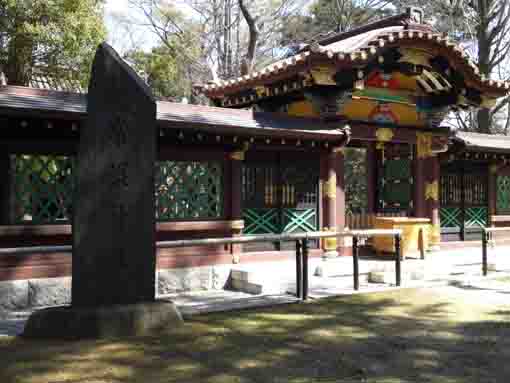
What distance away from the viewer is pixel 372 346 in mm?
5391

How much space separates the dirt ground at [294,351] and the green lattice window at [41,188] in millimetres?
3469

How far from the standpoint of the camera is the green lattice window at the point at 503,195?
14.8m

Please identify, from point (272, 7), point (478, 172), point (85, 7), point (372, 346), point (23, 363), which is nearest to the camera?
point (23, 363)

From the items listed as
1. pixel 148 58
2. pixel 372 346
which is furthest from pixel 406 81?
pixel 148 58

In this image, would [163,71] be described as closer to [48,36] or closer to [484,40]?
[48,36]

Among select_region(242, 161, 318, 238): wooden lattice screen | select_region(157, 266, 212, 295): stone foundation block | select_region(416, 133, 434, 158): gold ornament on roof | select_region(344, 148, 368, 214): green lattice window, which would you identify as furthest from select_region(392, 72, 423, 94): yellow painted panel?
select_region(344, 148, 368, 214): green lattice window

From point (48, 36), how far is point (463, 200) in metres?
12.8

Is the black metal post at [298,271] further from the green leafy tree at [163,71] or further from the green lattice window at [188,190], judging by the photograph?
the green leafy tree at [163,71]

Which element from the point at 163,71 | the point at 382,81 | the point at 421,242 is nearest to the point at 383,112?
the point at 382,81

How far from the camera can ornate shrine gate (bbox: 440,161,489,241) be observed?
13.9 metres

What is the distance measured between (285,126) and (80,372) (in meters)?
6.83

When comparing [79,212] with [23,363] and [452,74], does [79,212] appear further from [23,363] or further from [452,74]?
[452,74]

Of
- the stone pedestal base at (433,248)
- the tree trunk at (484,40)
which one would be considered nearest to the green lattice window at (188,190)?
the stone pedestal base at (433,248)

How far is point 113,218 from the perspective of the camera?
5.56 m
